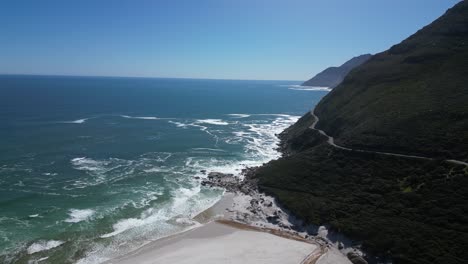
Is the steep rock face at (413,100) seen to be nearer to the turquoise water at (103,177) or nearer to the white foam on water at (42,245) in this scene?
the turquoise water at (103,177)

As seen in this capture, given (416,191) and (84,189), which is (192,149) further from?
(416,191)

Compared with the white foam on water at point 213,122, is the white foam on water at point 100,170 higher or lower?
lower

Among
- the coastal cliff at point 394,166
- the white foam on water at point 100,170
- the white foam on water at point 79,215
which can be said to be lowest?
the white foam on water at point 79,215

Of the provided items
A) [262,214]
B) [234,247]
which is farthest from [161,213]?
[262,214]

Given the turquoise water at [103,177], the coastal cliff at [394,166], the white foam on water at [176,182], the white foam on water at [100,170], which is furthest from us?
the white foam on water at [100,170]

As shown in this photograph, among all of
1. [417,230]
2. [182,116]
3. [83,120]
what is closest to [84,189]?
[417,230]

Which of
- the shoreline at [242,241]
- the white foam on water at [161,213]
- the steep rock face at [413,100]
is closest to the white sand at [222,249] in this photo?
the shoreline at [242,241]

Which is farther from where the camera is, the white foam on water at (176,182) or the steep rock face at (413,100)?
the steep rock face at (413,100)
